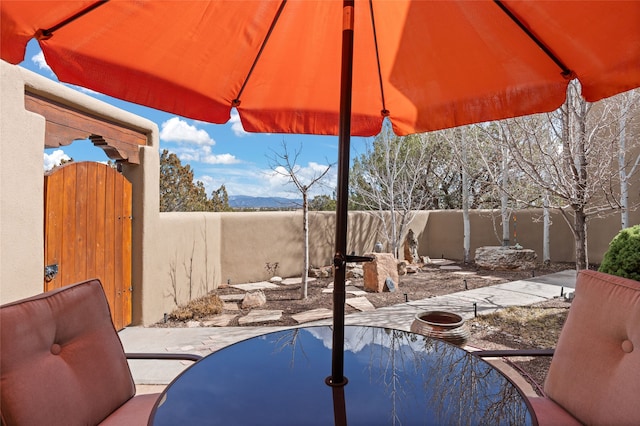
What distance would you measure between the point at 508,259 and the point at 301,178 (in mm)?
5531

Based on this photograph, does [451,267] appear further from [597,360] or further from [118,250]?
[597,360]

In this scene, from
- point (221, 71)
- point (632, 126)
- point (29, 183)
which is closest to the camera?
point (221, 71)

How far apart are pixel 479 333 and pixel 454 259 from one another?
7.17 metres

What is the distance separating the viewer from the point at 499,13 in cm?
184

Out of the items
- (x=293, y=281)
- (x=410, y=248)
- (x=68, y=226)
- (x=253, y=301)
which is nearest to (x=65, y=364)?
(x=68, y=226)

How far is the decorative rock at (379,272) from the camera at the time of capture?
6949 mm

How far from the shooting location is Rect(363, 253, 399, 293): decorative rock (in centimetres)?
695

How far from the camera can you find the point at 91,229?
4.00 m

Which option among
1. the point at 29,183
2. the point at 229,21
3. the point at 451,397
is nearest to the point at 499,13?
the point at 229,21

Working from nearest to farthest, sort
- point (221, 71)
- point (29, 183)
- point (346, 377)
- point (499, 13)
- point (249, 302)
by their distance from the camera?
point (346, 377) < point (499, 13) < point (221, 71) < point (29, 183) < point (249, 302)

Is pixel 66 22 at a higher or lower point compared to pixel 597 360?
higher

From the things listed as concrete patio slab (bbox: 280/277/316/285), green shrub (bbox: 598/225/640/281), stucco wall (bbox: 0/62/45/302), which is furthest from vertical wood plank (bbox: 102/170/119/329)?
green shrub (bbox: 598/225/640/281)

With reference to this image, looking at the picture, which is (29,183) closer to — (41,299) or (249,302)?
(41,299)

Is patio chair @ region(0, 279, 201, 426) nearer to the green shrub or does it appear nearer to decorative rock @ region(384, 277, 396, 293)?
the green shrub
